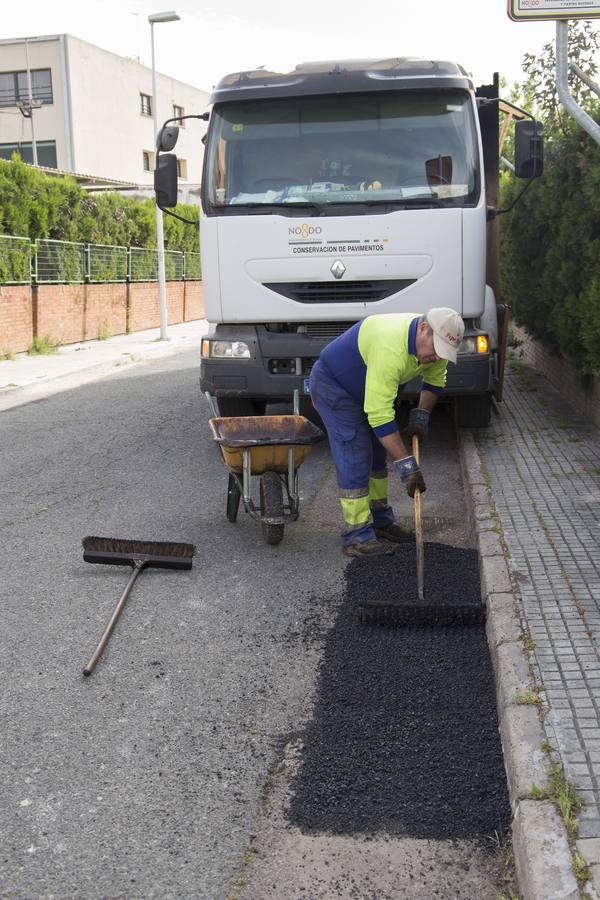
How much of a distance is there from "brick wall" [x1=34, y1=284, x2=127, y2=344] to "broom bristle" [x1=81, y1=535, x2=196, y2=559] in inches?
556

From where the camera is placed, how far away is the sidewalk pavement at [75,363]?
13859 millimetres

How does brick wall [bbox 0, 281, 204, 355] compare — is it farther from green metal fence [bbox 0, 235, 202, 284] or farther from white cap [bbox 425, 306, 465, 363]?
white cap [bbox 425, 306, 465, 363]

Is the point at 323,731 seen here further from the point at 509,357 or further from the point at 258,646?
the point at 509,357

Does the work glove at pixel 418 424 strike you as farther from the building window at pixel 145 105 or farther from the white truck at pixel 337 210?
the building window at pixel 145 105

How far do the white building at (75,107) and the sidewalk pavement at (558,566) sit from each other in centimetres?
3479

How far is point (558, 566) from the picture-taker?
16.4 ft

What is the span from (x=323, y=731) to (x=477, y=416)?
5.24 meters

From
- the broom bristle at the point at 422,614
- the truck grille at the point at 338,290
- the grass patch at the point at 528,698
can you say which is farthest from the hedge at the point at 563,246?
the grass patch at the point at 528,698

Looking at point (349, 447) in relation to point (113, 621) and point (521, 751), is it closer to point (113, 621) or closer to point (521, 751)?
point (113, 621)

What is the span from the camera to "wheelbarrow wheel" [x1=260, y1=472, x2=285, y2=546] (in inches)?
234

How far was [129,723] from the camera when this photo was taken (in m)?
3.79

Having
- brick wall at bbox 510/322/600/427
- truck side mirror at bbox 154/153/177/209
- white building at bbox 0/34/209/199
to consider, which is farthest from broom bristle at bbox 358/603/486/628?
white building at bbox 0/34/209/199

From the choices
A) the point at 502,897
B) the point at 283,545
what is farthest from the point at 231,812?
the point at 283,545

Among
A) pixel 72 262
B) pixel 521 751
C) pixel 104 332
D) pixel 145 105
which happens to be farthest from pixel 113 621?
pixel 145 105
